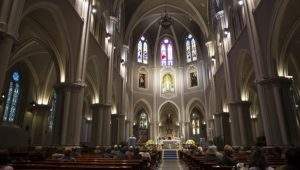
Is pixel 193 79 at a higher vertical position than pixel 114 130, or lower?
higher

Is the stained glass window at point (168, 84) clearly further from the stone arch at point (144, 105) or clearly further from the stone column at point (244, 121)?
the stone column at point (244, 121)

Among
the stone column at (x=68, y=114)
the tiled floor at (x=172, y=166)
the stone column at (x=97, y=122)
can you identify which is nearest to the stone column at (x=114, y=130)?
the stone column at (x=97, y=122)

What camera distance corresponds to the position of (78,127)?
13766mm

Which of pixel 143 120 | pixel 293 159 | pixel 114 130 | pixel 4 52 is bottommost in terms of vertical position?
pixel 293 159

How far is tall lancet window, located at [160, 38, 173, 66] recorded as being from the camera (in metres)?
41.3

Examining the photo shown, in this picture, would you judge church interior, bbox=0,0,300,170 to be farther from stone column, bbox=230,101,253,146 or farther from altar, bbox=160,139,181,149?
altar, bbox=160,139,181,149

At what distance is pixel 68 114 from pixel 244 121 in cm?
1375

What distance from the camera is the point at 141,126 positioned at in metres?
40.4

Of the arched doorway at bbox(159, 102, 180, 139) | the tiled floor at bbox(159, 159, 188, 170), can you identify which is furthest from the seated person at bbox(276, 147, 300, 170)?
the arched doorway at bbox(159, 102, 180, 139)

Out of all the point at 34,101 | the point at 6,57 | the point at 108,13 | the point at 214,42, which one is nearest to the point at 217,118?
the point at 214,42

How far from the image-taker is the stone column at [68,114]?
13.2 m

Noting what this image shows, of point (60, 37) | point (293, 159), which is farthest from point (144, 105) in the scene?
point (293, 159)

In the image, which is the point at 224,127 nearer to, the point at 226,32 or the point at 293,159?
the point at 226,32

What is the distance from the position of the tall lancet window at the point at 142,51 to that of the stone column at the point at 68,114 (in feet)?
86.0
